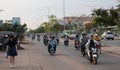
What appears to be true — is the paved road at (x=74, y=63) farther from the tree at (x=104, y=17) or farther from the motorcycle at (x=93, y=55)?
the tree at (x=104, y=17)

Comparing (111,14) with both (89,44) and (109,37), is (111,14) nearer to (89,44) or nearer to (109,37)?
(109,37)

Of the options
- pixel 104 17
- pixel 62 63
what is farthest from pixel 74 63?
pixel 104 17

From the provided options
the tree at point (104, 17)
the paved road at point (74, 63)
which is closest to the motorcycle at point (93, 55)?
the paved road at point (74, 63)

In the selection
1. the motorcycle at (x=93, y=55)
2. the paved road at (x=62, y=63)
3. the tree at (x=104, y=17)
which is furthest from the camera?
the tree at (x=104, y=17)

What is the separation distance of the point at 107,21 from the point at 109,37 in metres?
5.99

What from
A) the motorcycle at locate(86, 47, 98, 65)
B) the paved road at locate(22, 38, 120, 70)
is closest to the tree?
the paved road at locate(22, 38, 120, 70)

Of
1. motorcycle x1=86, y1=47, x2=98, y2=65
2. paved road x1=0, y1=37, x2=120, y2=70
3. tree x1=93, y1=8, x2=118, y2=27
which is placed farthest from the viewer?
tree x1=93, y1=8, x2=118, y2=27

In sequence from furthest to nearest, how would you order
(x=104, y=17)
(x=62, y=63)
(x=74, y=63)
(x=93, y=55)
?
(x=104, y=17)
(x=62, y=63)
(x=74, y=63)
(x=93, y=55)

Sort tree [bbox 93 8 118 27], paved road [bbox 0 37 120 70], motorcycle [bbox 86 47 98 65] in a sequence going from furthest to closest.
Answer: tree [bbox 93 8 118 27]
motorcycle [bbox 86 47 98 65]
paved road [bbox 0 37 120 70]

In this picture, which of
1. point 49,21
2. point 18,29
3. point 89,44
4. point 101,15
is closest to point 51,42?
point 89,44

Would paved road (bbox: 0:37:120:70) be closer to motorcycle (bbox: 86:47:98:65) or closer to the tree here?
motorcycle (bbox: 86:47:98:65)

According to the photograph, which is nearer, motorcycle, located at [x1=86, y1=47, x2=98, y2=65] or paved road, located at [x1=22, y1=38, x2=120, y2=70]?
paved road, located at [x1=22, y1=38, x2=120, y2=70]

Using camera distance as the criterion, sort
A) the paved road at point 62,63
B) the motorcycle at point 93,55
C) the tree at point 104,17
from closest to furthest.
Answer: the paved road at point 62,63, the motorcycle at point 93,55, the tree at point 104,17

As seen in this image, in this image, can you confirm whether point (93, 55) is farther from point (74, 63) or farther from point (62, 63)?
point (62, 63)
